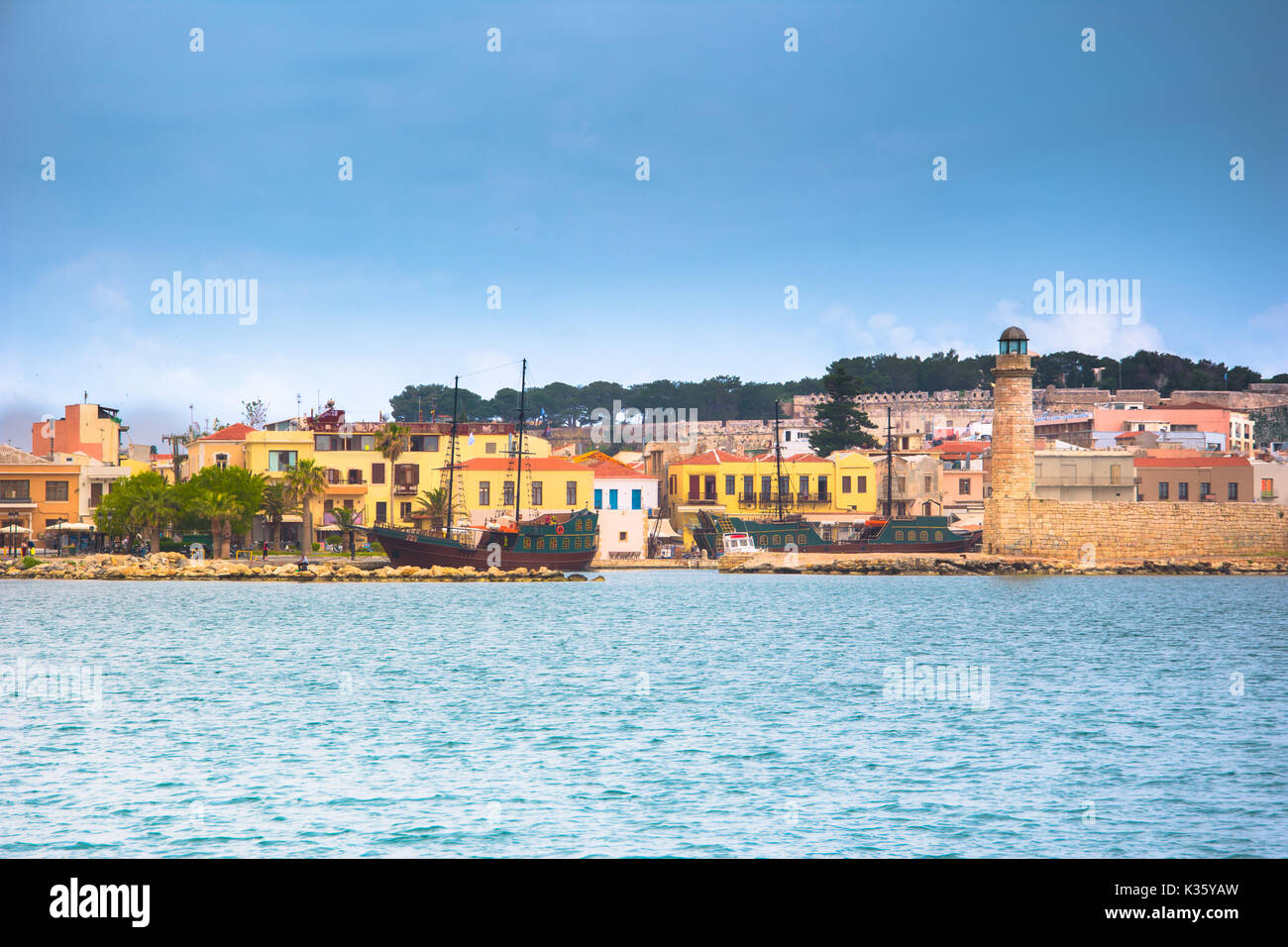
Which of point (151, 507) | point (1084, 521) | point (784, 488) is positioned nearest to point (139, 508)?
point (151, 507)

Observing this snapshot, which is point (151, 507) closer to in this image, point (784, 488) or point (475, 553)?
point (475, 553)

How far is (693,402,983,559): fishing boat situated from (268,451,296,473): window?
2289 cm

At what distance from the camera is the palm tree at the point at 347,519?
58469mm

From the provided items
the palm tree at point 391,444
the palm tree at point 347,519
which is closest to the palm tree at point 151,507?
the palm tree at point 347,519

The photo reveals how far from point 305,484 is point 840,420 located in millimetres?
43059

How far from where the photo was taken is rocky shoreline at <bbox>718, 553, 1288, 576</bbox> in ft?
191

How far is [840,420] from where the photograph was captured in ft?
285

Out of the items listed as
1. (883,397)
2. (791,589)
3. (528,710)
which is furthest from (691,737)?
(883,397)

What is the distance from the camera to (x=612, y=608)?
136 feet

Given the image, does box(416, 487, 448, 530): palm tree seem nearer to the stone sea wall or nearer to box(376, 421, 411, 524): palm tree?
box(376, 421, 411, 524): palm tree
